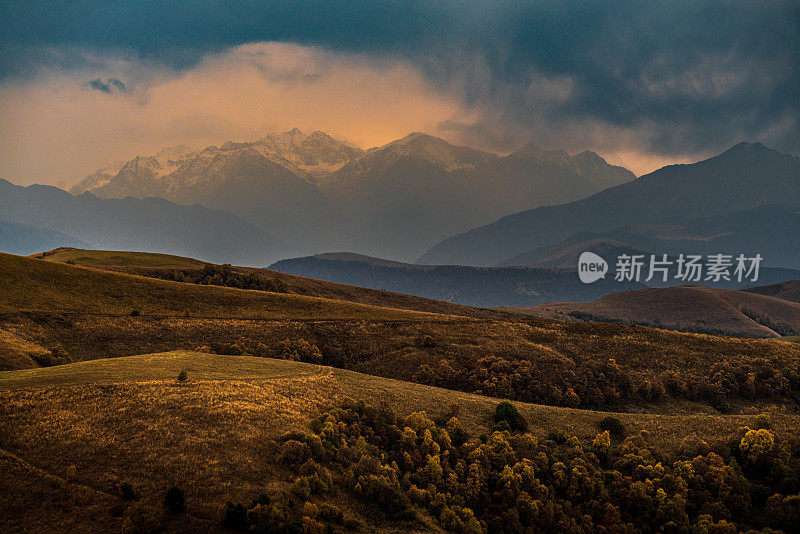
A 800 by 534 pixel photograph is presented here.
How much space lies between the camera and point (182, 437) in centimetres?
3092

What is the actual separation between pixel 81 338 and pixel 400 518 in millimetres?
54076

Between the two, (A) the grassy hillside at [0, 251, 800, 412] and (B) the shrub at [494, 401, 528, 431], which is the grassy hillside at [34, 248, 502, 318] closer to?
(A) the grassy hillside at [0, 251, 800, 412]

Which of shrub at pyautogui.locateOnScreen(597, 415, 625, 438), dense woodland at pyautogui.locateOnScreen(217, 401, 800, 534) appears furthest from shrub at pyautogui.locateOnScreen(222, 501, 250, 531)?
shrub at pyautogui.locateOnScreen(597, 415, 625, 438)

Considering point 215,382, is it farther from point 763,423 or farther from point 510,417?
point 763,423

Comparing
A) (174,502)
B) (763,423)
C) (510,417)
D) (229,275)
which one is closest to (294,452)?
(174,502)

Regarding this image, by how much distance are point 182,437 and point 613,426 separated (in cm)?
3804

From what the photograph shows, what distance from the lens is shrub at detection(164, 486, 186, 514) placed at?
79.9 ft

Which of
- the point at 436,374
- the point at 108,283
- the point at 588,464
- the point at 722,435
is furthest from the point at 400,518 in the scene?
the point at 108,283

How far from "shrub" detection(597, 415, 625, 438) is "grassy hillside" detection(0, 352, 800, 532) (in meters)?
0.72

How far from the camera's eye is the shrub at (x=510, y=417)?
4578 cm

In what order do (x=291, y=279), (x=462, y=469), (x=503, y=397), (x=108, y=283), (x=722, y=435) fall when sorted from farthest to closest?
(x=291, y=279) → (x=108, y=283) → (x=503, y=397) → (x=722, y=435) → (x=462, y=469)

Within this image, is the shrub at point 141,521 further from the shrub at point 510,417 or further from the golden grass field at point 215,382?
the shrub at point 510,417

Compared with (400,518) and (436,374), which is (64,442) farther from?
(436,374)

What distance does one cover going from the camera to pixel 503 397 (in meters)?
63.8
